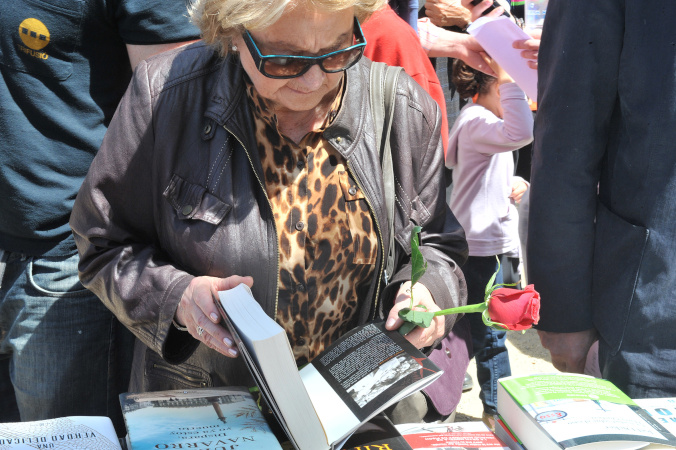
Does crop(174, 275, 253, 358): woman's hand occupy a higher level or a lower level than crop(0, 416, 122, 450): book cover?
higher

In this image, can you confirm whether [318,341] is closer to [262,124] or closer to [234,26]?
[262,124]

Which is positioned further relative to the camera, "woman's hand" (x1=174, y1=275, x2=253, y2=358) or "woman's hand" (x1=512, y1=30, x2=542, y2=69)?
"woman's hand" (x1=512, y1=30, x2=542, y2=69)

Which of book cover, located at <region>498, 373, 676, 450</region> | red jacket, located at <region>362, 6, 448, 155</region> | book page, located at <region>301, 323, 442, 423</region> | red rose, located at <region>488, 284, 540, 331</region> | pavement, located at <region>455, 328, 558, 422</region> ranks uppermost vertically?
red jacket, located at <region>362, 6, 448, 155</region>

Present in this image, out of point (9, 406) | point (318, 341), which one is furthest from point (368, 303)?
point (9, 406)

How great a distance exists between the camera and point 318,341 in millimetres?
1630

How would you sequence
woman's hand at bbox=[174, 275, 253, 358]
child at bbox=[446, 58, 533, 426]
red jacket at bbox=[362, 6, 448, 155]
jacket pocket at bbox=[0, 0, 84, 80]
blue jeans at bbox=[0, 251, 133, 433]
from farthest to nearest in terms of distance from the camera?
1. child at bbox=[446, 58, 533, 426]
2. red jacket at bbox=[362, 6, 448, 155]
3. blue jeans at bbox=[0, 251, 133, 433]
4. jacket pocket at bbox=[0, 0, 84, 80]
5. woman's hand at bbox=[174, 275, 253, 358]

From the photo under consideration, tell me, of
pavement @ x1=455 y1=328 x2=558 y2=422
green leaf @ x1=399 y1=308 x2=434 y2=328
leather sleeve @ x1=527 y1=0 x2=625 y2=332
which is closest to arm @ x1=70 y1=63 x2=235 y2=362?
green leaf @ x1=399 y1=308 x2=434 y2=328

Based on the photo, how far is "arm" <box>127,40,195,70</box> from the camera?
1.80 m

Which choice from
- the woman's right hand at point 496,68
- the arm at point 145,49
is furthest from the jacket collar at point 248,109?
the woman's right hand at point 496,68

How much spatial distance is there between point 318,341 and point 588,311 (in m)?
0.69

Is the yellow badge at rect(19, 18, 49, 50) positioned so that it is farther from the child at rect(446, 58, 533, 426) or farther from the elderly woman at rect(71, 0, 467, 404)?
the child at rect(446, 58, 533, 426)

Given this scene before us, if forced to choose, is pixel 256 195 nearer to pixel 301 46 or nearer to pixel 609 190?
pixel 301 46

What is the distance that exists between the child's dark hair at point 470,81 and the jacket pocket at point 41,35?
2.10 m

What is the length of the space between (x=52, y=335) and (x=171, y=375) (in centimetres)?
50
